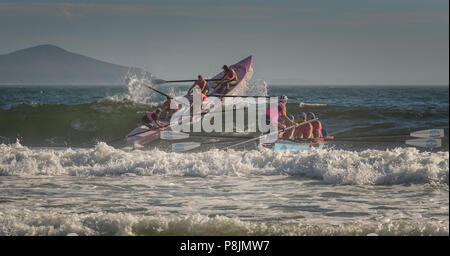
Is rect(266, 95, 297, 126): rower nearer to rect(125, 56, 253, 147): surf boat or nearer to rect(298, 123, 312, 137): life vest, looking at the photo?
rect(298, 123, 312, 137): life vest

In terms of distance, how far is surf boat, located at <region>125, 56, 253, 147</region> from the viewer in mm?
15328

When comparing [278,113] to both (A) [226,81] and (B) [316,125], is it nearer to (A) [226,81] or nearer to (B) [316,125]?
(B) [316,125]

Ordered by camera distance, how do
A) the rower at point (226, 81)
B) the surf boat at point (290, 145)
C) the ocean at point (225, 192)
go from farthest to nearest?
the rower at point (226, 81), the surf boat at point (290, 145), the ocean at point (225, 192)

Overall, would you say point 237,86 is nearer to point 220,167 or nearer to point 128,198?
point 220,167

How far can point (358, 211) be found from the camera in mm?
7430

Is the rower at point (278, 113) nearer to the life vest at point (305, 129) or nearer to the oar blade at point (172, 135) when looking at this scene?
the life vest at point (305, 129)

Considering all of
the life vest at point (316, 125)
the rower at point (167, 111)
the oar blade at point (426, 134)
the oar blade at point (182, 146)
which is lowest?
→ the oar blade at point (182, 146)

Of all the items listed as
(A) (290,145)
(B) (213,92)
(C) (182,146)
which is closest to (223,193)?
(A) (290,145)

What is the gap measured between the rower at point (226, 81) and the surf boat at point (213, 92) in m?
0.14

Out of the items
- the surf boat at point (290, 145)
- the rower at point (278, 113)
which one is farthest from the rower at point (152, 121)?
the surf boat at point (290, 145)

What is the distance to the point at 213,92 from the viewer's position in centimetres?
2056

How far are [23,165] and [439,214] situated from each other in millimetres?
9534

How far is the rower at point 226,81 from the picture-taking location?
20.7 m
